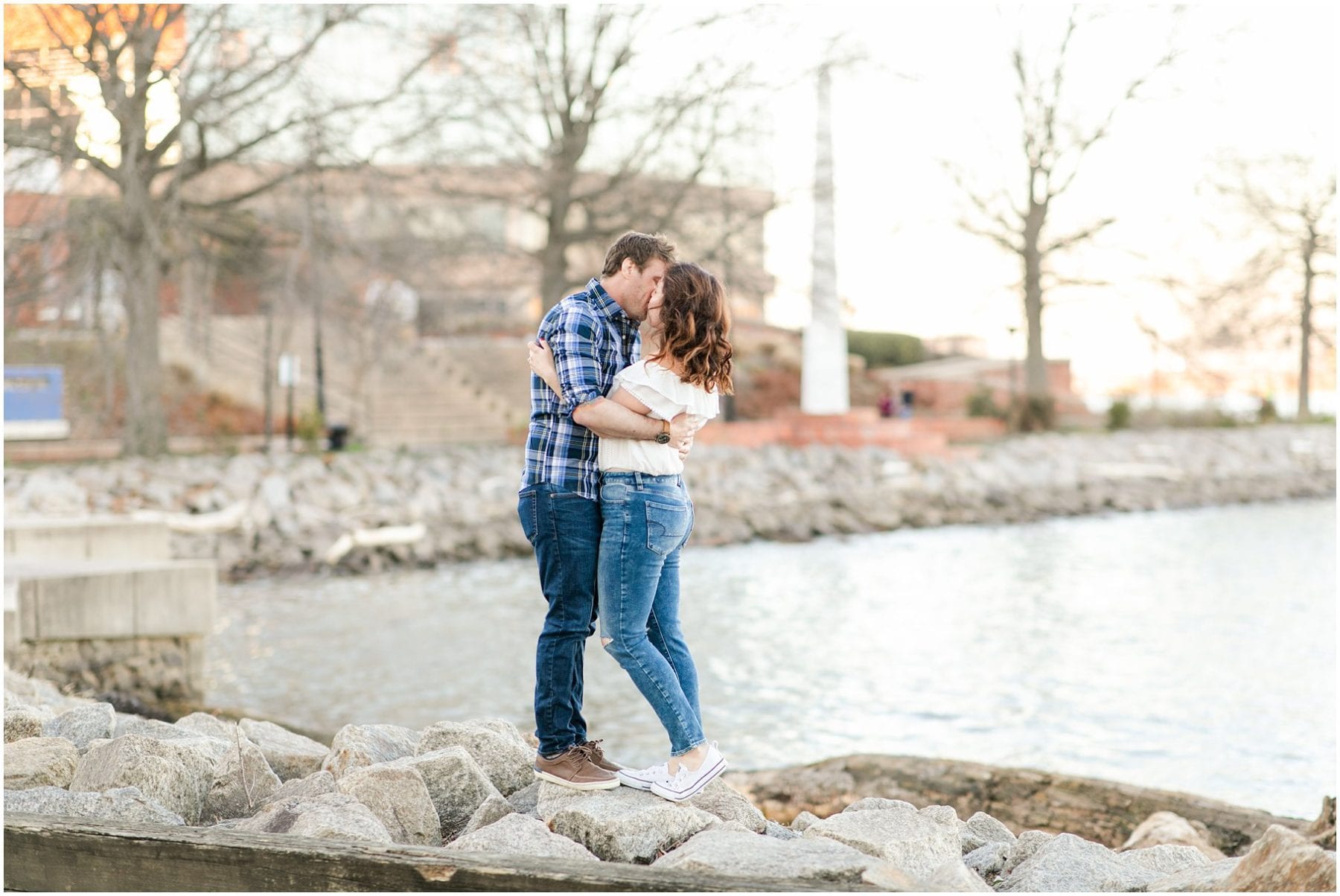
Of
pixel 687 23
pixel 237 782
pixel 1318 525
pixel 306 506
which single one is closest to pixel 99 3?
pixel 306 506

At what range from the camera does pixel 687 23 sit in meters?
22.3

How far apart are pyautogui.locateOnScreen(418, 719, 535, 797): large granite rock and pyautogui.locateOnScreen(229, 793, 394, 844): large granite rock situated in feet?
2.20

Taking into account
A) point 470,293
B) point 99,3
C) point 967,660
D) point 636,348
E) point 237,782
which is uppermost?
point 99,3

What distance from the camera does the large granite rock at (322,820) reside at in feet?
12.9

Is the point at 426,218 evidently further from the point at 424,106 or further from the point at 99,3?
the point at 99,3

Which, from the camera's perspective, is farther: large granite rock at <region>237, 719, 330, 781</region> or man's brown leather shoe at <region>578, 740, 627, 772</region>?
large granite rock at <region>237, 719, 330, 781</region>

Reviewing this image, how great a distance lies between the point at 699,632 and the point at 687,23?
12.8 meters

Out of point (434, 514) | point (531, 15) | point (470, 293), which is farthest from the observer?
point (470, 293)

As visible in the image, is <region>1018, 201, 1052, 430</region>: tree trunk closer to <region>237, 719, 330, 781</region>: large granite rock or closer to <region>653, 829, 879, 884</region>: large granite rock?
<region>237, 719, 330, 781</region>: large granite rock

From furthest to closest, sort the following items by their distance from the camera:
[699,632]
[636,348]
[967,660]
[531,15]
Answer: [531,15] → [699,632] → [967,660] → [636,348]

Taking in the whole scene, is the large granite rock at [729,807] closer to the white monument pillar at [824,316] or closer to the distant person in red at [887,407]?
the white monument pillar at [824,316]

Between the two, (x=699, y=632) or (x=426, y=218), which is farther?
(x=426, y=218)

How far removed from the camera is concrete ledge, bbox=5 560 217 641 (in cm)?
862

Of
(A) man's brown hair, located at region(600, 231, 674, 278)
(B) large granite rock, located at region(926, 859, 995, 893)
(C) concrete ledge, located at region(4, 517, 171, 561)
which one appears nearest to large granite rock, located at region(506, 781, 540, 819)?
(B) large granite rock, located at region(926, 859, 995, 893)
